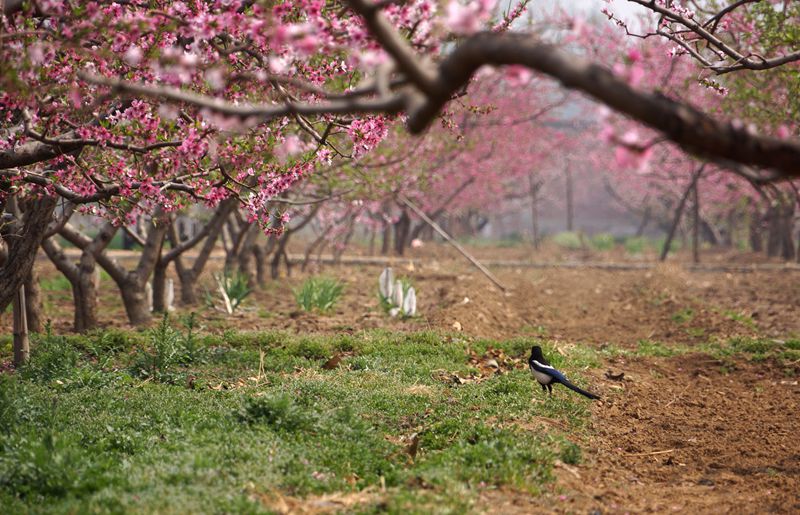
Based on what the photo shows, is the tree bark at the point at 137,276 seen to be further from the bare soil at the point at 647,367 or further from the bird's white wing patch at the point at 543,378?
the bird's white wing patch at the point at 543,378

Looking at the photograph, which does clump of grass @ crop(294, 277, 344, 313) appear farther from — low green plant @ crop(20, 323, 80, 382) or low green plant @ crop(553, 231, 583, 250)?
low green plant @ crop(553, 231, 583, 250)

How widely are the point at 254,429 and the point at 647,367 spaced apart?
548 cm

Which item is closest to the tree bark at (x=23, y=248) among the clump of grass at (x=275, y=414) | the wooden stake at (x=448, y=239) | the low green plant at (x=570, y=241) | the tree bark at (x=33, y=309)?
the tree bark at (x=33, y=309)

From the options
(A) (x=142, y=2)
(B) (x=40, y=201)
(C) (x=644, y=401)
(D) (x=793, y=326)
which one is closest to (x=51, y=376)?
(B) (x=40, y=201)

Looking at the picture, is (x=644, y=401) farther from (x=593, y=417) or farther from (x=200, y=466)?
(x=200, y=466)

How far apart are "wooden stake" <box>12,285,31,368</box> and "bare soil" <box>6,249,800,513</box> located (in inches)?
134

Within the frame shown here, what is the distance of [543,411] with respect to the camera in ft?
22.6

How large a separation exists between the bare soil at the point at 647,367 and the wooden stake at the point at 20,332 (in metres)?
3.39

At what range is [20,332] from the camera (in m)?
8.19

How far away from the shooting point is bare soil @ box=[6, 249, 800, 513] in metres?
5.49

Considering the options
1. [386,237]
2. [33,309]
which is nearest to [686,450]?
[33,309]

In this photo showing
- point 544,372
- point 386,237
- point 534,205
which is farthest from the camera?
point 534,205

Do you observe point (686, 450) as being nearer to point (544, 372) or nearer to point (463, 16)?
point (544, 372)

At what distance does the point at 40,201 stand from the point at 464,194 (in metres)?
25.0
